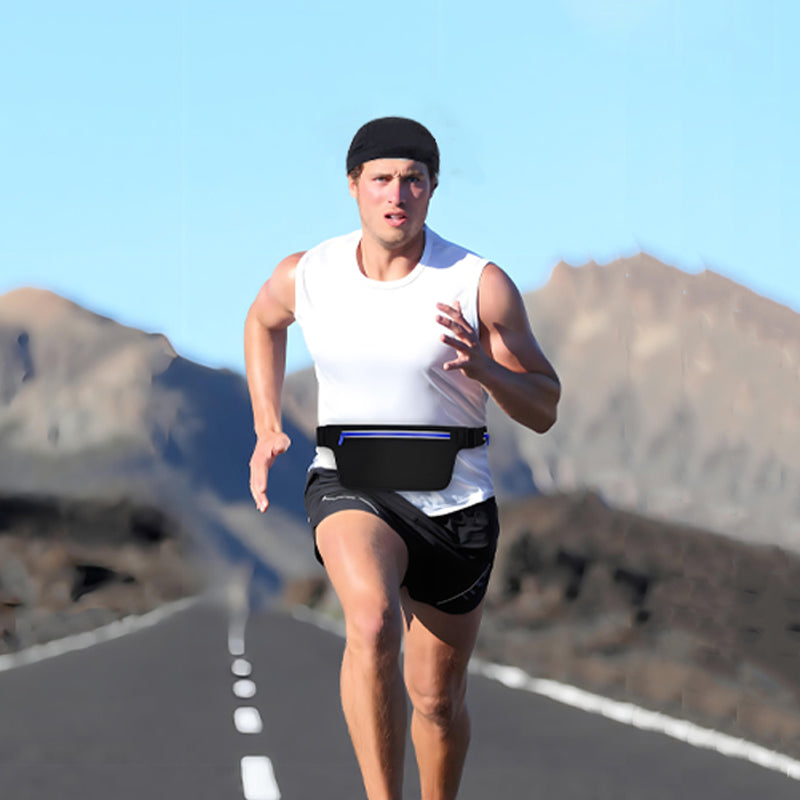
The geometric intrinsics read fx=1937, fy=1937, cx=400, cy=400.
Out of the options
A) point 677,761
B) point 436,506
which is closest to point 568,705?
point 677,761

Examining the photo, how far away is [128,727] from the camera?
36.8ft

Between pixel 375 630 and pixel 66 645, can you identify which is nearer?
pixel 375 630

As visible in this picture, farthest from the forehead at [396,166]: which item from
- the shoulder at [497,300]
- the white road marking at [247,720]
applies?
the white road marking at [247,720]

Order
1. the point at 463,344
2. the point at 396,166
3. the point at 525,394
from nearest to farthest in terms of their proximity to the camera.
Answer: the point at 463,344 → the point at 525,394 → the point at 396,166

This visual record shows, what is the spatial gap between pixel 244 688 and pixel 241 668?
2731 mm

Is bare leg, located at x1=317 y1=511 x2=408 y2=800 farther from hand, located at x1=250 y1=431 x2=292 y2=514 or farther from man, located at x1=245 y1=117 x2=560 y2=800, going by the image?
hand, located at x1=250 y1=431 x2=292 y2=514

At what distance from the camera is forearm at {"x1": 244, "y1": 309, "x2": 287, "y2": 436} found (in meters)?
6.75

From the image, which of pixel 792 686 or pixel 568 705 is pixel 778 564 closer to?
pixel 792 686

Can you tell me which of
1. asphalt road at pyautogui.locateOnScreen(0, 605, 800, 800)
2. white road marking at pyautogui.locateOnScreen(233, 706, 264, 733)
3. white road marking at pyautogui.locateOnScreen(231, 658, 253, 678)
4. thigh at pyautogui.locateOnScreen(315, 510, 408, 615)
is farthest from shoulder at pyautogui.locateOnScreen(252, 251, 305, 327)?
white road marking at pyautogui.locateOnScreen(231, 658, 253, 678)

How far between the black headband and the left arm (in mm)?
417

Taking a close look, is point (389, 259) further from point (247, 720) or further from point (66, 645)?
point (66, 645)

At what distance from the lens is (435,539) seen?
6125 mm

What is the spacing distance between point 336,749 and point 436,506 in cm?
435

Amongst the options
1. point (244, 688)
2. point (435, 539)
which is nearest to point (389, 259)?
point (435, 539)
